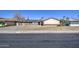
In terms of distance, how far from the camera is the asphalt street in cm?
262

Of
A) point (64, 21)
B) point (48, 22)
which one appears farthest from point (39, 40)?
point (64, 21)

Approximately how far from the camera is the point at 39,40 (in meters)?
2.67

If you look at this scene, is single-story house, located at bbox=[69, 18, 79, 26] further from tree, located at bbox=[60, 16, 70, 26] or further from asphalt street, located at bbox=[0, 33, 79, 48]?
asphalt street, located at bbox=[0, 33, 79, 48]

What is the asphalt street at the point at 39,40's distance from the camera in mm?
2625

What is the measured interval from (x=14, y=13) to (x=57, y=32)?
75 centimetres

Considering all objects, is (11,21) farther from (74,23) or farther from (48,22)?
(74,23)

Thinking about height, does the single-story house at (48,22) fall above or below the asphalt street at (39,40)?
above

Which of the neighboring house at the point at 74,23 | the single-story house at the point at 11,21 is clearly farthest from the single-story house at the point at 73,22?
the single-story house at the point at 11,21

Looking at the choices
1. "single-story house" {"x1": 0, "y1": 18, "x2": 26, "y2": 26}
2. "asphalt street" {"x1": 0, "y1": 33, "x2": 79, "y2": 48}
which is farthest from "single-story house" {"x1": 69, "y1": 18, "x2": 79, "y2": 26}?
"single-story house" {"x1": 0, "y1": 18, "x2": 26, "y2": 26}

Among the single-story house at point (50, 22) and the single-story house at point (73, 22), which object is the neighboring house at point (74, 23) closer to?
the single-story house at point (73, 22)
